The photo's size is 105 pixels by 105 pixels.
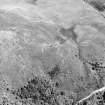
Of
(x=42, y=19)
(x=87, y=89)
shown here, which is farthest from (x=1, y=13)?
(x=87, y=89)

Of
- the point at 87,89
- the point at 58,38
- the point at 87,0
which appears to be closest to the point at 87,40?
the point at 58,38

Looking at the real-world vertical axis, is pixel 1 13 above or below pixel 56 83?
above

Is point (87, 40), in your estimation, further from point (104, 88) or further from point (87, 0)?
point (87, 0)

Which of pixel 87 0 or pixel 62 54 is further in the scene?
pixel 87 0

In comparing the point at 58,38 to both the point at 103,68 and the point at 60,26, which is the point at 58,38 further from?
the point at 103,68

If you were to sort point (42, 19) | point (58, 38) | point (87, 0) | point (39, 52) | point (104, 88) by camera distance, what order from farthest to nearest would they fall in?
point (87, 0)
point (42, 19)
point (58, 38)
point (39, 52)
point (104, 88)

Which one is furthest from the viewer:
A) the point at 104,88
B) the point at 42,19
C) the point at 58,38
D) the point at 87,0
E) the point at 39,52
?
the point at 87,0
